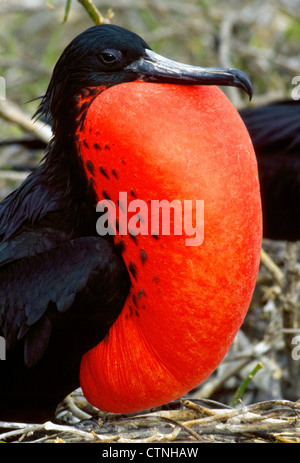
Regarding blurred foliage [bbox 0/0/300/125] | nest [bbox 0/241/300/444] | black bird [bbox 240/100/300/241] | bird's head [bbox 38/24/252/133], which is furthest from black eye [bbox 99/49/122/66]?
blurred foliage [bbox 0/0/300/125]

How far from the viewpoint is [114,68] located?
1.75 metres

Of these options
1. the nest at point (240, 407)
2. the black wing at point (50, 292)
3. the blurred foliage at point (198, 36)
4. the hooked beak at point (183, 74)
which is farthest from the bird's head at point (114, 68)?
the blurred foliage at point (198, 36)

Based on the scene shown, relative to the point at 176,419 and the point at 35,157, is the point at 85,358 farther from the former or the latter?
the point at 35,157

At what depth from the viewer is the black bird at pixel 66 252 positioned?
175cm

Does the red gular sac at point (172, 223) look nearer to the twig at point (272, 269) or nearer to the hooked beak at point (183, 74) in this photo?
the hooked beak at point (183, 74)

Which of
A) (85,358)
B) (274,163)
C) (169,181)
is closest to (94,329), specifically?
(85,358)

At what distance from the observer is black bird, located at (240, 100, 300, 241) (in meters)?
2.92

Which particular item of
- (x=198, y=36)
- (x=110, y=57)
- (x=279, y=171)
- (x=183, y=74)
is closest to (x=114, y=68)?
(x=110, y=57)

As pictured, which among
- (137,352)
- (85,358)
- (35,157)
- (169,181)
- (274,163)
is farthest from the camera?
(35,157)

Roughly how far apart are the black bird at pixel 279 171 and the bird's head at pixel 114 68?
123 cm

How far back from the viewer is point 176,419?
6.79ft

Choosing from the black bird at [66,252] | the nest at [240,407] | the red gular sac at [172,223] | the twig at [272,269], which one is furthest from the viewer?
the twig at [272,269]

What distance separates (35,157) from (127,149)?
2575 mm

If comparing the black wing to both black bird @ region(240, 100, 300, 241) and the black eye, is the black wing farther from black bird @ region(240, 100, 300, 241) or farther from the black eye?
black bird @ region(240, 100, 300, 241)
